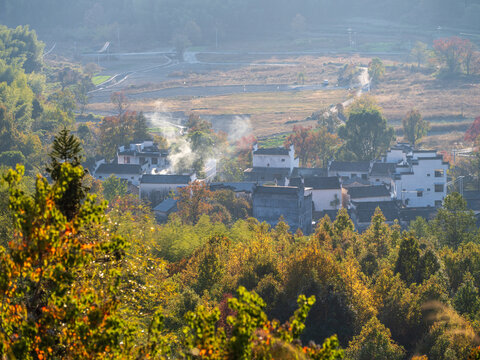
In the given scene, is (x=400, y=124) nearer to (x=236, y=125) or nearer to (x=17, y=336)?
(x=236, y=125)

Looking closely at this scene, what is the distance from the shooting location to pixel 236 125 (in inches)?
2916

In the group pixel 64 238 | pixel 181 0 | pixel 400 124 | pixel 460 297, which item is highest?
pixel 181 0

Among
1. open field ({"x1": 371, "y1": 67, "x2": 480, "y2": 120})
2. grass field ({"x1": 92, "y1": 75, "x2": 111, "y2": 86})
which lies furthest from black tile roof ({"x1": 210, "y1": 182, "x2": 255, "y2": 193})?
grass field ({"x1": 92, "y1": 75, "x2": 111, "y2": 86})

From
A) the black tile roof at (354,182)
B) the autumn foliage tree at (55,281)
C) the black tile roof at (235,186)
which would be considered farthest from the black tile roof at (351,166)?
the autumn foliage tree at (55,281)

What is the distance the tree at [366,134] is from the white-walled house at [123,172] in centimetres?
1705

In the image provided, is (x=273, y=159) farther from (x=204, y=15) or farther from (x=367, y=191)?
(x=204, y=15)

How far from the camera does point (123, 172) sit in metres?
49.0

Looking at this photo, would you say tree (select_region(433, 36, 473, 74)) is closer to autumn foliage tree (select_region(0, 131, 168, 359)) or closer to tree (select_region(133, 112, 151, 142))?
tree (select_region(133, 112, 151, 142))

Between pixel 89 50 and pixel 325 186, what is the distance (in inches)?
3635

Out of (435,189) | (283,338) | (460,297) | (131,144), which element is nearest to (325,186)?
(435,189)

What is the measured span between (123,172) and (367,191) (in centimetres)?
1664

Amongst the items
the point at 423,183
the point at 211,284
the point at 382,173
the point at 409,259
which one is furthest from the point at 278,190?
the point at 211,284

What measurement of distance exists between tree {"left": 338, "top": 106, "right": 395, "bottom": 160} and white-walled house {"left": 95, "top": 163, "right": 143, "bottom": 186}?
55.9 ft

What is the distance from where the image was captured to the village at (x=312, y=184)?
4069 centimetres
